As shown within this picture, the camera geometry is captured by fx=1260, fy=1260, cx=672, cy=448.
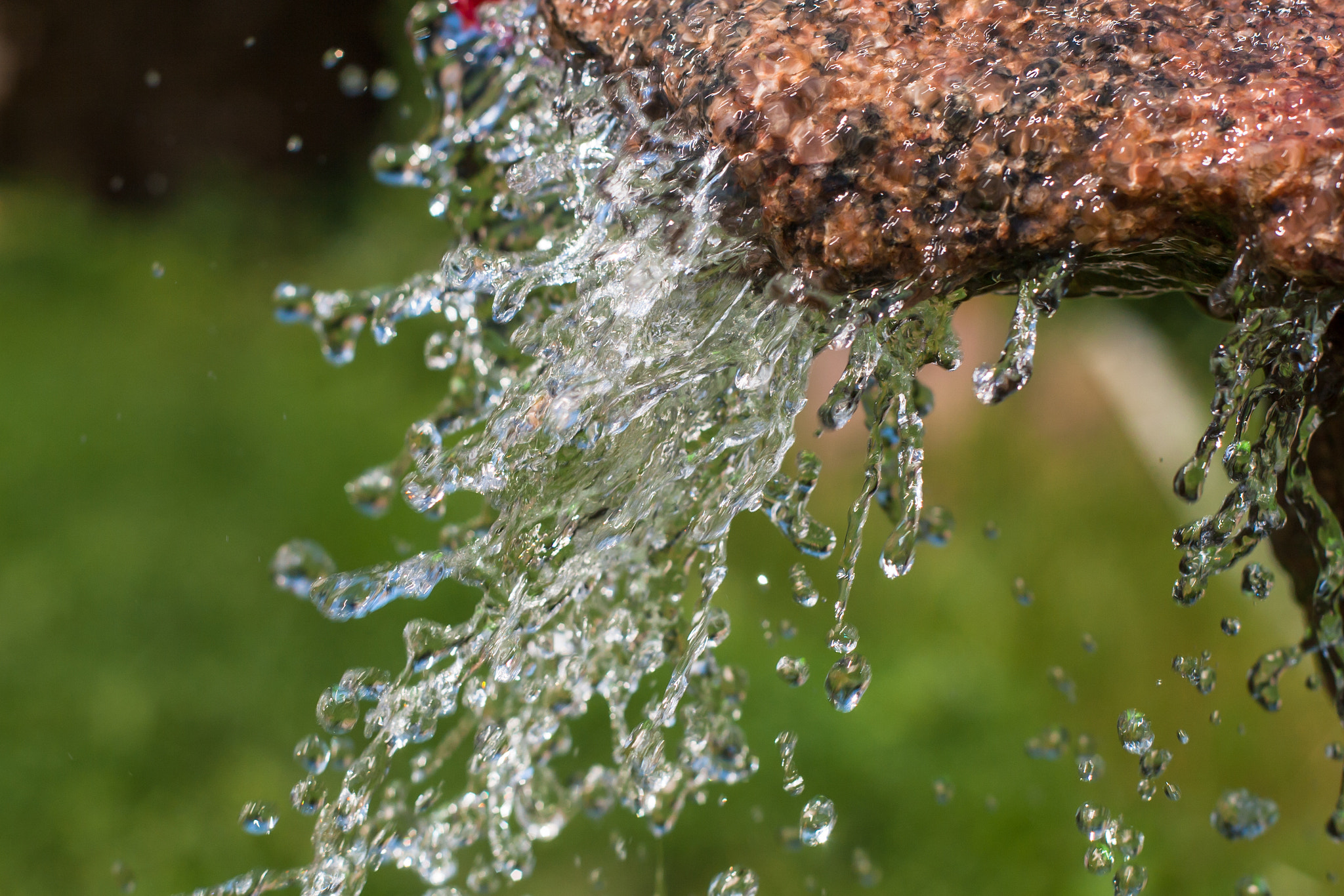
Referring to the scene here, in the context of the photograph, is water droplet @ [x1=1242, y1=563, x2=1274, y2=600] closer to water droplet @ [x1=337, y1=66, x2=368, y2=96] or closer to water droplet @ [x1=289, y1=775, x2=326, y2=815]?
water droplet @ [x1=289, y1=775, x2=326, y2=815]

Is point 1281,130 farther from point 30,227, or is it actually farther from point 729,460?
point 30,227

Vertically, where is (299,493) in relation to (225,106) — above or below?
below

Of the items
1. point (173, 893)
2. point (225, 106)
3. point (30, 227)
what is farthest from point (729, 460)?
point (30, 227)

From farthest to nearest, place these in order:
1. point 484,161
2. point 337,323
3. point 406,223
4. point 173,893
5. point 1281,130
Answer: point 406,223 < point 173,893 < point 337,323 < point 484,161 < point 1281,130

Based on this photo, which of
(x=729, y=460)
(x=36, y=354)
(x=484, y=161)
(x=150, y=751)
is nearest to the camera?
(x=729, y=460)

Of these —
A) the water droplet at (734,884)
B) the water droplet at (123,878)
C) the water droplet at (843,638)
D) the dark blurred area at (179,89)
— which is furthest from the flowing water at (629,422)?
the dark blurred area at (179,89)

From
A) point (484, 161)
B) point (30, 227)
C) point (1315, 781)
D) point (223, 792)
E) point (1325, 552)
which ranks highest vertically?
point (484, 161)

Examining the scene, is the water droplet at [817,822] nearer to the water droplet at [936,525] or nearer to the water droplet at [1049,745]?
the water droplet at [936,525]

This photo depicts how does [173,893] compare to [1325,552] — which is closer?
[1325,552]

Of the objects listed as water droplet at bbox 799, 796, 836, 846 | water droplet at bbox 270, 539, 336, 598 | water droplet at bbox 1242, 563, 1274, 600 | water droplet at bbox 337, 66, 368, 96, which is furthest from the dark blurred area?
water droplet at bbox 1242, 563, 1274, 600
